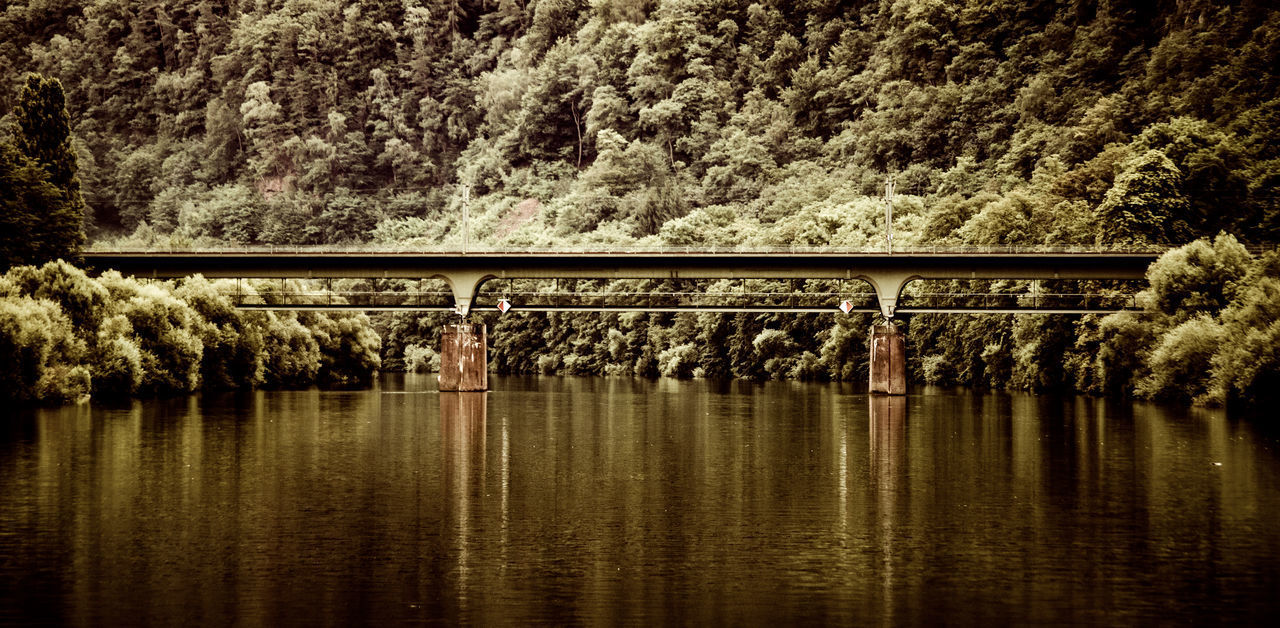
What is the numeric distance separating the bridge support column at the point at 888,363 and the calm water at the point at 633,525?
42464mm

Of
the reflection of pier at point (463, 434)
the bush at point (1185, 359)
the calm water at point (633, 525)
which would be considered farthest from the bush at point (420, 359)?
the calm water at point (633, 525)

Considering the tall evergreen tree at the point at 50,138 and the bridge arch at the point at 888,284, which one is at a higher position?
the tall evergreen tree at the point at 50,138

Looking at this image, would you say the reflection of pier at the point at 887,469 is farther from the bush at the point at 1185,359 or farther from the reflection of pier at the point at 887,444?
the bush at the point at 1185,359

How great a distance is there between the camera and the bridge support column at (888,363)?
10975 cm

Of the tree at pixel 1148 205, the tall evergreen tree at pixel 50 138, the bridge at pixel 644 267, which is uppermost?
the tall evergreen tree at pixel 50 138

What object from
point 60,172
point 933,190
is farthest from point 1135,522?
point 933,190

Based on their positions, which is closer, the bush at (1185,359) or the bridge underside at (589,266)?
the bush at (1185,359)

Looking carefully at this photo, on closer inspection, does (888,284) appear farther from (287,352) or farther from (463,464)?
(463,464)

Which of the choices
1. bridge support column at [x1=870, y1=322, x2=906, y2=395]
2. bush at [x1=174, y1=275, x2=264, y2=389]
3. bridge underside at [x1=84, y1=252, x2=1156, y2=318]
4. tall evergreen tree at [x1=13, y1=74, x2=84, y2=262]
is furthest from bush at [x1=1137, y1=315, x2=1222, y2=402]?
tall evergreen tree at [x1=13, y1=74, x2=84, y2=262]

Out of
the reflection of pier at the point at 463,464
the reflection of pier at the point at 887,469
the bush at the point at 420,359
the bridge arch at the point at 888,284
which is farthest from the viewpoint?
the bush at the point at 420,359

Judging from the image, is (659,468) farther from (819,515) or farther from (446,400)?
(446,400)

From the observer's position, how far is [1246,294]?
8650 cm

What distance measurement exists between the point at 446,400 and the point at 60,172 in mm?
36074

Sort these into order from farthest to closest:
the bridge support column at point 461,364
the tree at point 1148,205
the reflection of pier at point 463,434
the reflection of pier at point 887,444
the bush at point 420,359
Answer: the bush at point 420,359 → the bridge support column at point 461,364 → the tree at point 1148,205 → the reflection of pier at point 463,434 → the reflection of pier at point 887,444
